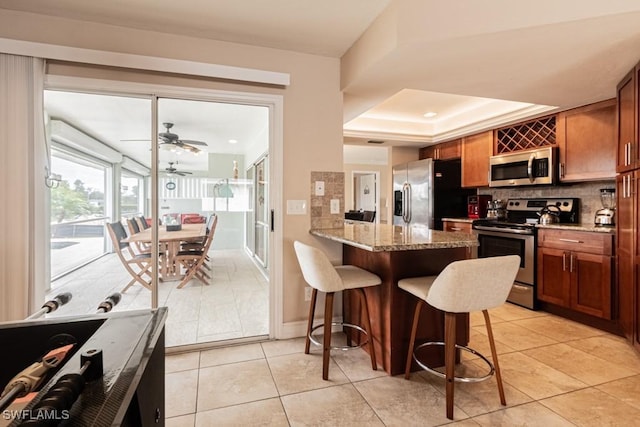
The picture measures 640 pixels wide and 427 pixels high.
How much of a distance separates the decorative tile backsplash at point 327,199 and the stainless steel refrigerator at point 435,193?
240 centimetres

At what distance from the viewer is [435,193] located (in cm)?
470

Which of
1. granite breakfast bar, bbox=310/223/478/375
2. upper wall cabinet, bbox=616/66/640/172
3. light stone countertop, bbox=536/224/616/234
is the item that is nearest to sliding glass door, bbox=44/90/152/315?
granite breakfast bar, bbox=310/223/478/375

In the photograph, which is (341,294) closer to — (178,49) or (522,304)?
(522,304)

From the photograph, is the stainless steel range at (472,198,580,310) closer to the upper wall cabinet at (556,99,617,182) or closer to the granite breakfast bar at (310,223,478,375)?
the upper wall cabinet at (556,99,617,182)

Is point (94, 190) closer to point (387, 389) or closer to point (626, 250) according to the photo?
point (387, 389)

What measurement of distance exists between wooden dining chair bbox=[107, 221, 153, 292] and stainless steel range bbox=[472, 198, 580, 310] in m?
3.73

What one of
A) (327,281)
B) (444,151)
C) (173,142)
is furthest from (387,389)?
(444,151)

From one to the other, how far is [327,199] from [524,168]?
2.60 metres

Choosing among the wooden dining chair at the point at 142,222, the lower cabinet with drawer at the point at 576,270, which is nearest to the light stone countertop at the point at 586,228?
the lower cabinet with drawer at the point at 576,270

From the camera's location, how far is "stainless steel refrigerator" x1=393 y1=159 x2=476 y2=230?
4703mm

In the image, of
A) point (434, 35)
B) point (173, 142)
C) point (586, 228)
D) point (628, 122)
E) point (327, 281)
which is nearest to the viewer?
point (434, 35)

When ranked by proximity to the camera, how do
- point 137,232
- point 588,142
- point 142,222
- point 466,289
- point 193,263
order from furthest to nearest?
1. point 193,263
2. point 588,142
3. point 137,232
4. point 142,222
5. point 466,289

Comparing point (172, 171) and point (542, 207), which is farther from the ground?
point (172, 171)

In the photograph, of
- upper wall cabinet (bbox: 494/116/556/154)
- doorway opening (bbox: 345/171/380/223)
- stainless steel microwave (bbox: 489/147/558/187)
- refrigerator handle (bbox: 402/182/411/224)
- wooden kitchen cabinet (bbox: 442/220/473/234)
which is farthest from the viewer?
doorway opening (bbox: 345/171/380/223)
